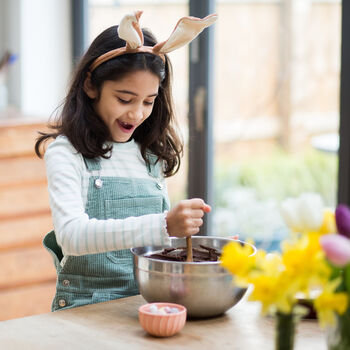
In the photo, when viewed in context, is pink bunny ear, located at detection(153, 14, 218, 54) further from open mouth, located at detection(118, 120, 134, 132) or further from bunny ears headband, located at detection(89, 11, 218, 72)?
open mouth, located at detection(118, 120, 134, 132)

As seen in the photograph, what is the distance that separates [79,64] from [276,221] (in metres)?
1.52

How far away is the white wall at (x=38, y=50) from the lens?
3594 mm

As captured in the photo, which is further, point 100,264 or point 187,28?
point 100,264

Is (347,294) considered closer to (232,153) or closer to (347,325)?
(347,325)

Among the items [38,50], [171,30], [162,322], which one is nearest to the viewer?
[162,322]

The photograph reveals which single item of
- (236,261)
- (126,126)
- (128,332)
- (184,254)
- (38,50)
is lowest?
(128,332)

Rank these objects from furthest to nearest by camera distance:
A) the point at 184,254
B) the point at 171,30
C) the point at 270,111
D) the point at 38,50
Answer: the point at 38,50 < the point at 171,30 < the point at 270,111 < the point at 184,254

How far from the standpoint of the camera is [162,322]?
1.26 meters

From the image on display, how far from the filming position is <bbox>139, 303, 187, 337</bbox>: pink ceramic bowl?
1.26m

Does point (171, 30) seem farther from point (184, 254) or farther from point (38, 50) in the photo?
point (184, 254)

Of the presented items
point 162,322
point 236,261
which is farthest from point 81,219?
Answer: point 236,261

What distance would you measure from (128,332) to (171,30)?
87.0 inches

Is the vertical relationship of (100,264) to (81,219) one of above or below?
below

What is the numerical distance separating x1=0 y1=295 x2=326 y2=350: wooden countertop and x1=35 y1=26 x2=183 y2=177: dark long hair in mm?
446
